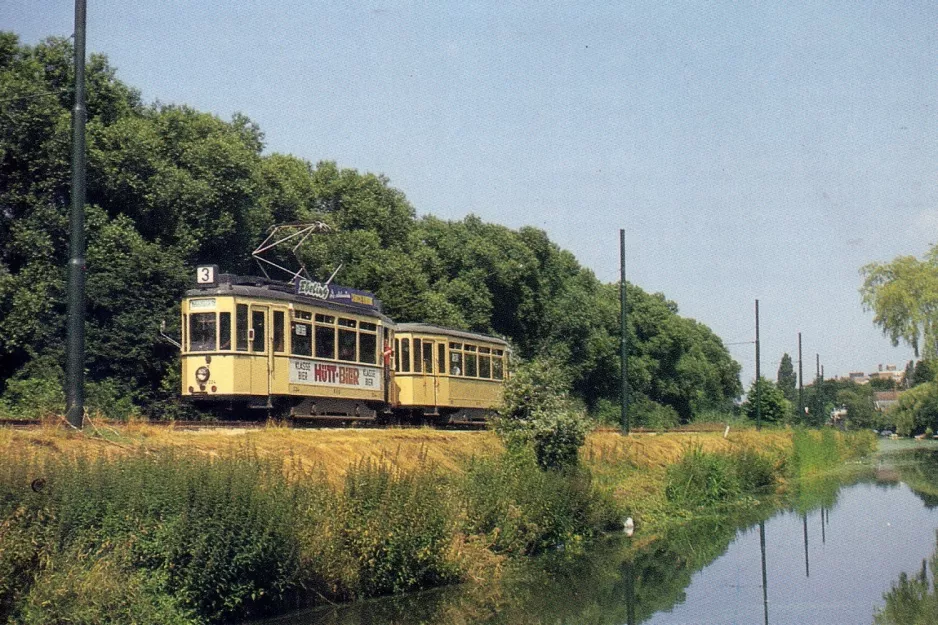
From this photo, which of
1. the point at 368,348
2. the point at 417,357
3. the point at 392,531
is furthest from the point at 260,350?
the point at 392,531

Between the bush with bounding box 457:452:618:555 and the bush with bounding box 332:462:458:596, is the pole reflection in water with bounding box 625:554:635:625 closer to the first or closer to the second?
the bush with bounding box 457:452:618:555

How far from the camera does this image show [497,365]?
35.3 m

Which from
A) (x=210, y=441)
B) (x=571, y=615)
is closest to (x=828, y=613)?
(x=571, y=615)

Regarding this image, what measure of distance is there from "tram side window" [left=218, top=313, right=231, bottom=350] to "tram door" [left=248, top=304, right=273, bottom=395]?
437 mm

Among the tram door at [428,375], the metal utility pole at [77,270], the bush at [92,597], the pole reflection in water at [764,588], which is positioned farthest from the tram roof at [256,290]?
the bush at [92,597]

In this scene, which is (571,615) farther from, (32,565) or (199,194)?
(199,194)

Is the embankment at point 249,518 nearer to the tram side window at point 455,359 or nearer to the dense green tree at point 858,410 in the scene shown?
the tram side window at point 455,359

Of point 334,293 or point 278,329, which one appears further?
point 334,293

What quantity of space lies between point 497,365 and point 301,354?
11445 millimetres

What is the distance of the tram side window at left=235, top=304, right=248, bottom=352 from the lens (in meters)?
23.3

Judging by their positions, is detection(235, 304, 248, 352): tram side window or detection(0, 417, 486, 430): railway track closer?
detection(0, 417, 486, 430): railway track

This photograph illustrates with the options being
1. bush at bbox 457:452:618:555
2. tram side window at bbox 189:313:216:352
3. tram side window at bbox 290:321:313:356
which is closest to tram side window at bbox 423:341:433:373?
tram side window at bbox 290:321:313:356

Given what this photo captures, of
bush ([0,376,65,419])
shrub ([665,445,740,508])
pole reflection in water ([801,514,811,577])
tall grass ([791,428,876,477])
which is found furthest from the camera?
tall grass ([791,428,876,477])

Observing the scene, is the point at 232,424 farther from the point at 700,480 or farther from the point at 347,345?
the point at 700,480
